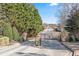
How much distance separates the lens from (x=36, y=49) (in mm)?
6020

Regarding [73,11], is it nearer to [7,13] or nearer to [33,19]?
→ [33,19]

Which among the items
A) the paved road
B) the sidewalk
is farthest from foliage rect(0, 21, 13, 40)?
the sidewalk

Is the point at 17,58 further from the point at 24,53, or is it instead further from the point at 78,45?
the point at 78,45

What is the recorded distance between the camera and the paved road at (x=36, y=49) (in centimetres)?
584

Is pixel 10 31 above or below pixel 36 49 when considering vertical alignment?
above

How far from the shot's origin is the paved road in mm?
5844

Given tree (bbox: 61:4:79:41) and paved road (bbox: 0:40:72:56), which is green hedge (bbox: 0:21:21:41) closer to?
paved road (bbox: 0:40:72:56)

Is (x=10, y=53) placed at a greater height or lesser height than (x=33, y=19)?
lesser

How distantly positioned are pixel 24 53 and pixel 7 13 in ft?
2.27

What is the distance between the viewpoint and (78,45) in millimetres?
5898

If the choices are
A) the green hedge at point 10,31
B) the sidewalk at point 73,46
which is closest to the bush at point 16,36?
the green hedge at point 10,31

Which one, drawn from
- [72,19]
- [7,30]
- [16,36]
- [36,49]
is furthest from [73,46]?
[7,30]

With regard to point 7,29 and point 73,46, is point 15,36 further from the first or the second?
point 73,46

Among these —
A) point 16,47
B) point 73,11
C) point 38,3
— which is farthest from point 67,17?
point 16,47
